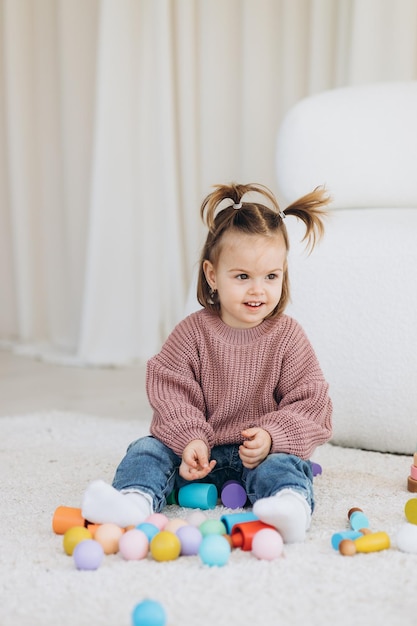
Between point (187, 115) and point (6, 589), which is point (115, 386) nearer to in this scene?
point (187, 115)

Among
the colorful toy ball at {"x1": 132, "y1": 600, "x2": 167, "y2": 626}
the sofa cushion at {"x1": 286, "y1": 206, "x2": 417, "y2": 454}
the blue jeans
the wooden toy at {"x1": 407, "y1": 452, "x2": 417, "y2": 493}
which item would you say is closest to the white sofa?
the sofa cushion at {"x1": 286, "y1": 206, "x2": 417, "y2": 454}

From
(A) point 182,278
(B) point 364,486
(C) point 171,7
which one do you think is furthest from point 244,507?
(C) point 171,7

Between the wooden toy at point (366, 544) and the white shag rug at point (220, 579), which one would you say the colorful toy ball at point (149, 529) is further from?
the wooden toy at point (366, 544)

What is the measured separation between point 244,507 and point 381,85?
3.04ft

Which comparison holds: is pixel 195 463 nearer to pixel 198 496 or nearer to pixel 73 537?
pixel 198 496

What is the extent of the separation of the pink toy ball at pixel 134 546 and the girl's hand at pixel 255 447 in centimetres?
22

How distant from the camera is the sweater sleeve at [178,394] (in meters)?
1.16

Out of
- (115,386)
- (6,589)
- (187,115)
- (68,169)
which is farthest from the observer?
(68,169)

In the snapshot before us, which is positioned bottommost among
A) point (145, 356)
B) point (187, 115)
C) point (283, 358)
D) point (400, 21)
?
point (145, 356)

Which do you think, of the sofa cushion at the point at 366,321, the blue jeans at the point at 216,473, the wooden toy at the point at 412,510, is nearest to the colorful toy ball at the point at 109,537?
the blue jeans at the point at 216,473

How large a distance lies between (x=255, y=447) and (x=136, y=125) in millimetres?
1608

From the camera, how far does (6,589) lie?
Answer: 847 millimetres

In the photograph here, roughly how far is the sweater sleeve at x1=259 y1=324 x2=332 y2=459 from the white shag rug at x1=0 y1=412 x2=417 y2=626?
0.32ft

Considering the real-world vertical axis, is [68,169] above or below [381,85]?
below
